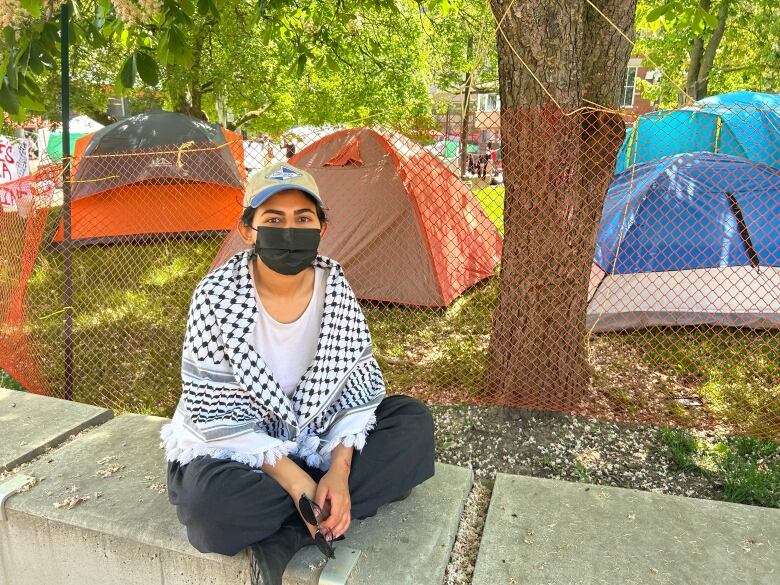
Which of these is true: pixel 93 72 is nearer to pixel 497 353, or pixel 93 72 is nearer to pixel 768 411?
pixel 497 353

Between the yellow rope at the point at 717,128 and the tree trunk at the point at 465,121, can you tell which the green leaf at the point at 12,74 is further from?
the yellow rope at the point at 717,128

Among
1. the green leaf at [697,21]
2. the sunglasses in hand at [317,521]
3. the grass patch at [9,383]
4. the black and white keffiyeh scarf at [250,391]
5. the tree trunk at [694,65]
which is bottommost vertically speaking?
the grass patch at [9,383]

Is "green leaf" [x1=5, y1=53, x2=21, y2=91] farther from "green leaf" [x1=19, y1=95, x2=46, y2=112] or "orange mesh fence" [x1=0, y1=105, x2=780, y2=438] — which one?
"orange mesh fence" [x1=0, y1=105, x2=780, y2=438]

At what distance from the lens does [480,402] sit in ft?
10.2

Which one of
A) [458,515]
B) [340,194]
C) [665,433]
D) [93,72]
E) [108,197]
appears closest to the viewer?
[458,515]

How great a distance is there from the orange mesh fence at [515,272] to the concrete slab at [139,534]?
104cm

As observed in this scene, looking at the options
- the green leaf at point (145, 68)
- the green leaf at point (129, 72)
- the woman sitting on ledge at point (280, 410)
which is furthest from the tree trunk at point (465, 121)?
the green leaf at point (129, 72)

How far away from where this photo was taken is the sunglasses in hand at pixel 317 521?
5.78 ft

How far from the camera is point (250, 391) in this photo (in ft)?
6.23

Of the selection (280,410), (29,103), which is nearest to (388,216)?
(29,103)

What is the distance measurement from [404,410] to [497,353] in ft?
3.50

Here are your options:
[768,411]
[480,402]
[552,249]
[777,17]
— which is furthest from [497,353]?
[777,17]

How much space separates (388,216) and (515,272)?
7.56 ft

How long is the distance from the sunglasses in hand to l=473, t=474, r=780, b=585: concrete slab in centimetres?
46
